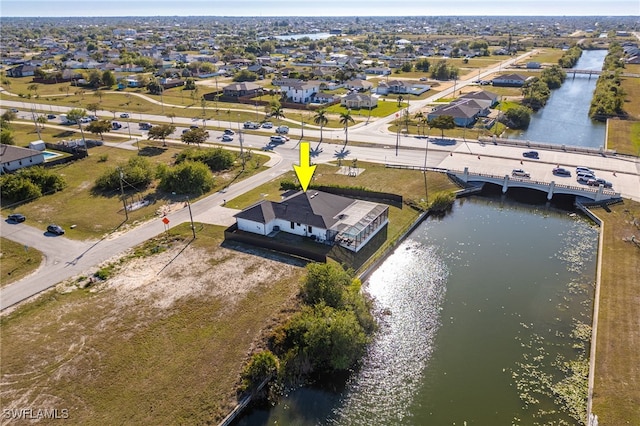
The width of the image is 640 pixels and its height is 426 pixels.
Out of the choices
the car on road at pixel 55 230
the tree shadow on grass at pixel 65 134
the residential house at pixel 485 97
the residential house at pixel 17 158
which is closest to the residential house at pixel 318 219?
the car on road at pixel 55 230

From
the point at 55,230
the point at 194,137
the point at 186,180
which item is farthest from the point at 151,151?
the point at 55,230

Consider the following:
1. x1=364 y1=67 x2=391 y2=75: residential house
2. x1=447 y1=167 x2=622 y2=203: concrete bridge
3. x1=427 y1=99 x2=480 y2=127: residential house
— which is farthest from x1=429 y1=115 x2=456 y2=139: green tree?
x1=364 y1=67 x2=391 y2=75: residential house

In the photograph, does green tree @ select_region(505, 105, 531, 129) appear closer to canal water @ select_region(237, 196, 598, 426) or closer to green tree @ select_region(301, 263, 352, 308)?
canal water @ select_region(237, 196, 598, 426)

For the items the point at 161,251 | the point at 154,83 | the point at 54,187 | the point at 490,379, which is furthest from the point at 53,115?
the point at 490,379

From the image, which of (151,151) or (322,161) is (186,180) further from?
(322,161)

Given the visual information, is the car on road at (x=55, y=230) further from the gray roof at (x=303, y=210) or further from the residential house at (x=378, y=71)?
the residential house at (x=378, y=71)

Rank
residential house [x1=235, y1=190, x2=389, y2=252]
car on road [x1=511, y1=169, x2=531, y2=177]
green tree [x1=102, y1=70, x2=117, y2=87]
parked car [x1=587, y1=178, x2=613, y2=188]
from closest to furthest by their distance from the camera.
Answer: residential house [x1=235, y1=190, x2=389, y2=252], parked car [x1=587, y1=178, x2=613, y2=188], car on road [x1=511, y1=169, x2=531, y2=177], green tree [x1=102, y1=70, x2=117, y2=87]
